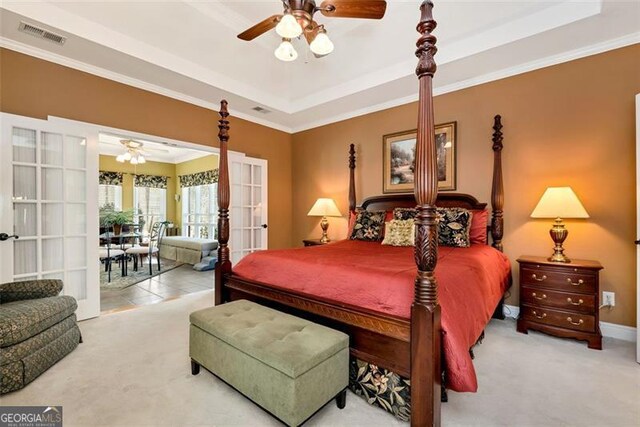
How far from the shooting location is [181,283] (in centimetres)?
497

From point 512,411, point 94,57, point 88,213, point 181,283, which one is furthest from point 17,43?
point 512,411

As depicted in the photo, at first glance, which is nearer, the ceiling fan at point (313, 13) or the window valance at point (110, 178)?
the ceiling fan at point (313, 13)

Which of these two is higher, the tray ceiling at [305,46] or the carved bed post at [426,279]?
the tray ceiling at [305,46]

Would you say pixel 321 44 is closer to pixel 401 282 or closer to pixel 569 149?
pixel 401 282

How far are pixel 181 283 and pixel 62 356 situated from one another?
2.65 meters

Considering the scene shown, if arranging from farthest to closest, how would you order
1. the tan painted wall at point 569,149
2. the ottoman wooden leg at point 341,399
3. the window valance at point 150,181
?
the window valance at point 150,181, the tan painted wall at point 569,149, the ottoman wooden leg at point 341,399

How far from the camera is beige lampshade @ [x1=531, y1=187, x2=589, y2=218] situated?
2600 millimetres

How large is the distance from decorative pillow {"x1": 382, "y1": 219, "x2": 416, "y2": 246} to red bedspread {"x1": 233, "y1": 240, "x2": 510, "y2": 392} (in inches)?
18.9

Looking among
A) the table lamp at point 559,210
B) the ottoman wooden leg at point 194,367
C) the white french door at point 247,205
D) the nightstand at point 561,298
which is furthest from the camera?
the white french door at point 247,205

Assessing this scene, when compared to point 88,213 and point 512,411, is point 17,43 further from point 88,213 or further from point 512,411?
point 512,411

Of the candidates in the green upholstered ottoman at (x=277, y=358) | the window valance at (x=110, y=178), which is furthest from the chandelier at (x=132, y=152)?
the green upholstered ottoman at (x=277, y=358)

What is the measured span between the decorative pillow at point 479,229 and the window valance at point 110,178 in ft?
30.2

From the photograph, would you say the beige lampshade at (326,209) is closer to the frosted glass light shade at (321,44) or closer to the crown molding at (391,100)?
the crown molding at (391,100)

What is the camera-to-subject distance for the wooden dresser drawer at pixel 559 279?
2520 mm
